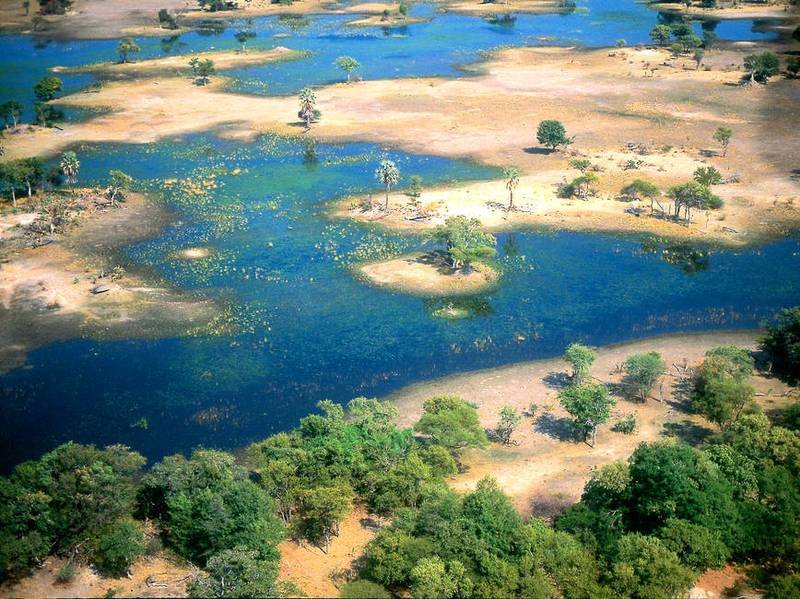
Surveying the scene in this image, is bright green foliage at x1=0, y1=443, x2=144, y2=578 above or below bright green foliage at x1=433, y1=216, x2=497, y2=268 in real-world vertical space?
below

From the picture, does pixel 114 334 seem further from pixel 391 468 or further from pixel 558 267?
pixel 558 267

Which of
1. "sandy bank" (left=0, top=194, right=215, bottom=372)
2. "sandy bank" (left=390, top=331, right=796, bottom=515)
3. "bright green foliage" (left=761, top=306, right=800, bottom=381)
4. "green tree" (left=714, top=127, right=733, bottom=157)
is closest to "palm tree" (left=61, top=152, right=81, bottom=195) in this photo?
"sandy bank" (left=0, top=194, right=215, bottom=372)

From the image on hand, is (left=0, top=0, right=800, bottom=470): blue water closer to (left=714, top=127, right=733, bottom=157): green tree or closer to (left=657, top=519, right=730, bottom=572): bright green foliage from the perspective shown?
(left=714, top=127, right=733, bottom=157): green tree

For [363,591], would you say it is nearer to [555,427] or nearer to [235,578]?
[235,578]

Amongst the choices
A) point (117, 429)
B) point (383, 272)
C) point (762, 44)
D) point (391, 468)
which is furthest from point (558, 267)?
point (762, 44)

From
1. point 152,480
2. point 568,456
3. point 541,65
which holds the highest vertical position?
point 541,65

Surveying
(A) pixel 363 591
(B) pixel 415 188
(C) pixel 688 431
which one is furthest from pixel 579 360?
(B) pixel 415 188
